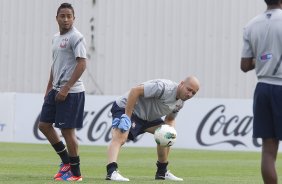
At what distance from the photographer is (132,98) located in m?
12.1

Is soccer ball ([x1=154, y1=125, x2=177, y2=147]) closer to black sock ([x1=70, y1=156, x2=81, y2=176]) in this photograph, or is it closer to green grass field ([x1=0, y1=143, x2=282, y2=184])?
green grass field ([x1=0, y1=143, x2=282, y2=184])

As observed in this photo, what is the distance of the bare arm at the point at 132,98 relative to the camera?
39.8 ft

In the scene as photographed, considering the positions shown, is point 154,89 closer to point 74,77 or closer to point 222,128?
point 74,77

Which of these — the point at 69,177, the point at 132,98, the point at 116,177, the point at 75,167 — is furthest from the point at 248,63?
the point at 69,177

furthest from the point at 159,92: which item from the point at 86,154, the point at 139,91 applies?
the point at 86,154

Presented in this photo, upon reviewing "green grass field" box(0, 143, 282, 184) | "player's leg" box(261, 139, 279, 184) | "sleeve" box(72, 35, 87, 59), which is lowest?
"green grass field" box(0, 143, 282, 184)

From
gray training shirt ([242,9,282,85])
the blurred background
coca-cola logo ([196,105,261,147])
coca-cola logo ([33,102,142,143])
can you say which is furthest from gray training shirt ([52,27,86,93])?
the blurred background

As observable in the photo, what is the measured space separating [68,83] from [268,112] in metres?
3.70

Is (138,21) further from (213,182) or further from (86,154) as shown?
(213,182)

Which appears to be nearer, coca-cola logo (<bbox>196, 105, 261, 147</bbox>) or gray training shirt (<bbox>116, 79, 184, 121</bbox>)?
gray training shirt (<bbox>116, 79, 184, 121</bbox>)

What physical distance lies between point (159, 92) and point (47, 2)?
20008 mm

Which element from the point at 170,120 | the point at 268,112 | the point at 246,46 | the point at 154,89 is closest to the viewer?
the point at 268,112

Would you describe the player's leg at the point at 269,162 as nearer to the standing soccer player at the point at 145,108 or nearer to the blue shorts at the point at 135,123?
the standing soccer player at the point at 145,108

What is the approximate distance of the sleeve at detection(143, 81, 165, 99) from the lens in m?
12.2
